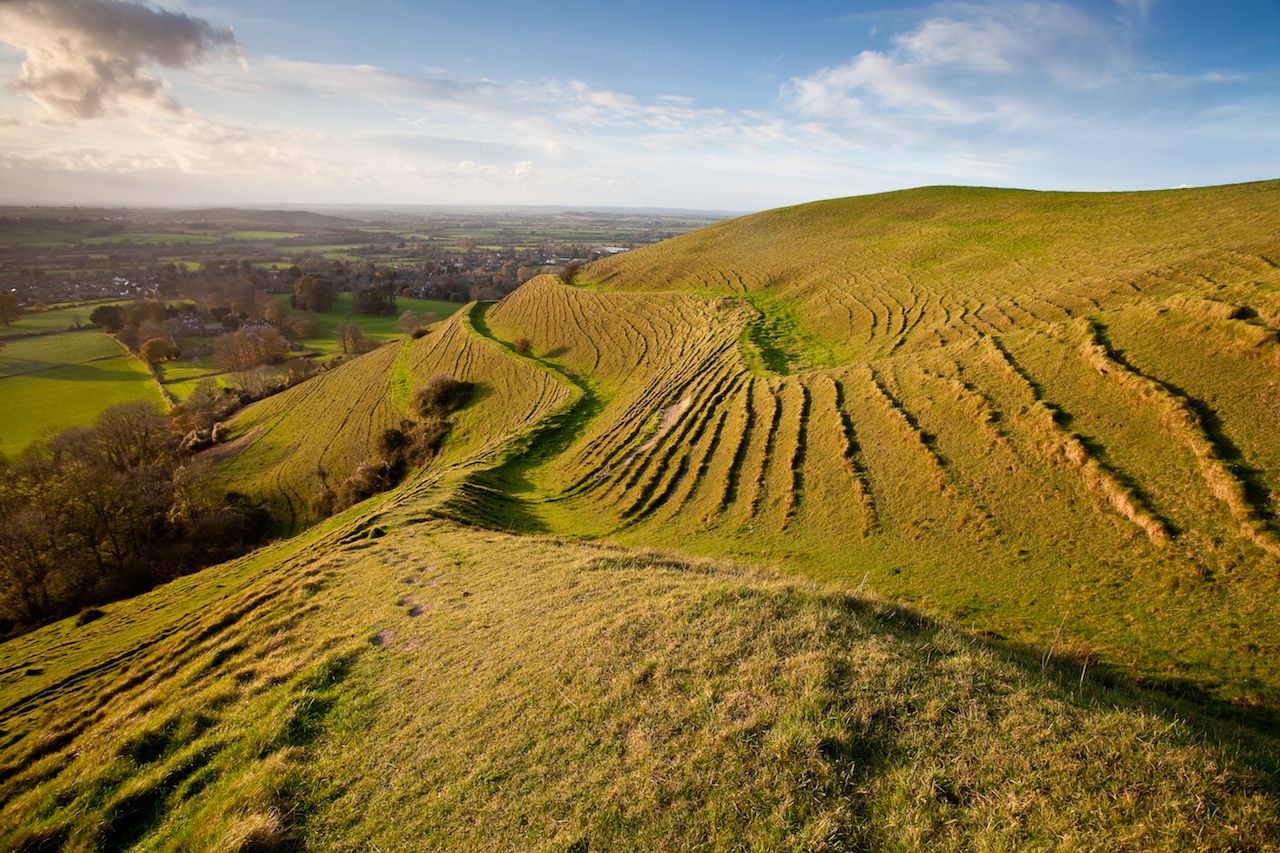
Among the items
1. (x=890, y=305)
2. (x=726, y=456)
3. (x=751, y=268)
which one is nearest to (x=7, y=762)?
(x=726, y=456)

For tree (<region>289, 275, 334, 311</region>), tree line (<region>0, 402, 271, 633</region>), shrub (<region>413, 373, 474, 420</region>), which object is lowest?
tree line (<region>0, 402, 271, 633</region>)

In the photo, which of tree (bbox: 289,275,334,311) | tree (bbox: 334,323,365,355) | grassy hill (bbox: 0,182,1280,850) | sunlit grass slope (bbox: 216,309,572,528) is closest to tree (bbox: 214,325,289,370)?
tree (bbox: 334,323,365,355)

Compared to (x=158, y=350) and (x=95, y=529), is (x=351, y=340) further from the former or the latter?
(x=95, y=529)

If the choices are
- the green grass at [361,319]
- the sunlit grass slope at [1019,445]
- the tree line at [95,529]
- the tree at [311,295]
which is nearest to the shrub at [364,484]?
the tree line at [95,529]

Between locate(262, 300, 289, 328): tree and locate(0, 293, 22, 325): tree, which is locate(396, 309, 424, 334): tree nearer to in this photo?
locate(262, 300, 289, 328): tree

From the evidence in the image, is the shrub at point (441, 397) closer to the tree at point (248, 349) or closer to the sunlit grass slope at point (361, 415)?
the sunlit grass slope at point (361, 415)
